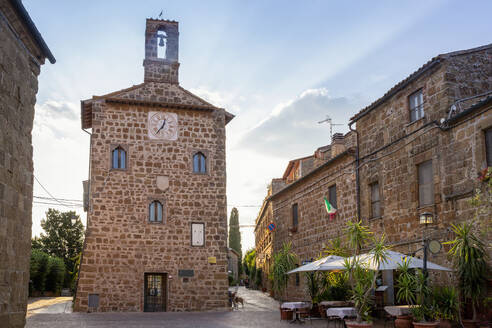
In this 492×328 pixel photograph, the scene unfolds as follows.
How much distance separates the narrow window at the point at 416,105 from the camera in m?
15.5

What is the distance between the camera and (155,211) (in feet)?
71.2

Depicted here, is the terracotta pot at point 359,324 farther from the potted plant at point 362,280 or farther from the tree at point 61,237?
the tree at point 61,237

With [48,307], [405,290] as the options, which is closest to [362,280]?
[405,290]

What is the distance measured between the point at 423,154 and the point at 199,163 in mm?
10079

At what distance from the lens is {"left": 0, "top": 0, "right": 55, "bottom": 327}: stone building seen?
7445 mm

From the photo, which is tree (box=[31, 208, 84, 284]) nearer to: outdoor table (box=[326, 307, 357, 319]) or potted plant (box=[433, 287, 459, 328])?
outdoor table (box=[326, 307, 357, 319])

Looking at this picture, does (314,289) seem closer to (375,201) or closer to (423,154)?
(375,201)

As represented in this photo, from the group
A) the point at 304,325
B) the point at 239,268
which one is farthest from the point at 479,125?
the point at 239,268

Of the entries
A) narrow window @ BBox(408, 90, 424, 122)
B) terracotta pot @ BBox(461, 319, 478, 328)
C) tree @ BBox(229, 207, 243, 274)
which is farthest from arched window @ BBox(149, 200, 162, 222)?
tree @ BBox(229, 207, 243, 274)

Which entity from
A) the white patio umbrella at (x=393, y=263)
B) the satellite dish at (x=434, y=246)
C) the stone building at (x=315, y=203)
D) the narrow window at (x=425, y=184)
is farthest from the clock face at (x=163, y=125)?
the satellite dish at (x=434, y=246)

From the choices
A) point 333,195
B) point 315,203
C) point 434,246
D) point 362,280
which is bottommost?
point 362,280

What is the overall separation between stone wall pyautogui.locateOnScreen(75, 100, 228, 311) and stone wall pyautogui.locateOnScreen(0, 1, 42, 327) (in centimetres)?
1265

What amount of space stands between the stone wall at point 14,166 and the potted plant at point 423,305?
7959mm

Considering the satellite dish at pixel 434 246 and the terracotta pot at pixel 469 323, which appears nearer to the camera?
the terracotta pot at pixel 469 323
